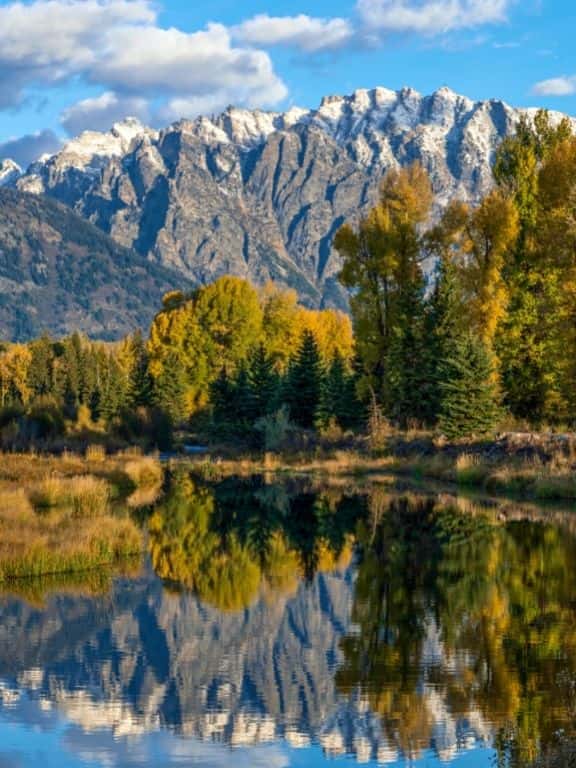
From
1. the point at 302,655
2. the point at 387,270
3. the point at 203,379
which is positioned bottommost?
the point at 302,655

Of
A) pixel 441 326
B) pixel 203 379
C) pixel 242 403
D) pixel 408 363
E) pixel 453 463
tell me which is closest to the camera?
pixel 453 463


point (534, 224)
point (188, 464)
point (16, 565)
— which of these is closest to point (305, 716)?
point (16, 565)

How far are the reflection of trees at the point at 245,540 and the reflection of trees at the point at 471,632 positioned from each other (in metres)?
1.60

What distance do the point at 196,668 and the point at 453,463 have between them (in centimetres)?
3097

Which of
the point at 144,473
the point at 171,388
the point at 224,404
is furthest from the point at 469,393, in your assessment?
the point at 171,388

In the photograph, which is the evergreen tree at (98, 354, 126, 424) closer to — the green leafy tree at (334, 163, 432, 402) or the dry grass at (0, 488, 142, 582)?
the green leafy tree at (334, 163, 432, 402)

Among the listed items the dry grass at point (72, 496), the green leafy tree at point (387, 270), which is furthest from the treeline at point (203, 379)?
the dry grass at point (72, 496)

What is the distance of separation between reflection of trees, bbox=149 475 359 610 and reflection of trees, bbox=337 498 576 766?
1598mm

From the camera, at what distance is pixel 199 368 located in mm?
97188

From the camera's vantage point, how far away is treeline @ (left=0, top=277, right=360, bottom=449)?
65188 mm

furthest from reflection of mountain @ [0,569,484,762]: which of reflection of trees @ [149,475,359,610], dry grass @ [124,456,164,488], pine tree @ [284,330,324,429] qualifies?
pine tree @ [284,330,324,429]

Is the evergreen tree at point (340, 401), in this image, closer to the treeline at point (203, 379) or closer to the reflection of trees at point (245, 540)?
the treeline at point (203, 379)

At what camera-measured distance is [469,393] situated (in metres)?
48.8

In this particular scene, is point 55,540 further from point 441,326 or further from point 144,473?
point 441,326
